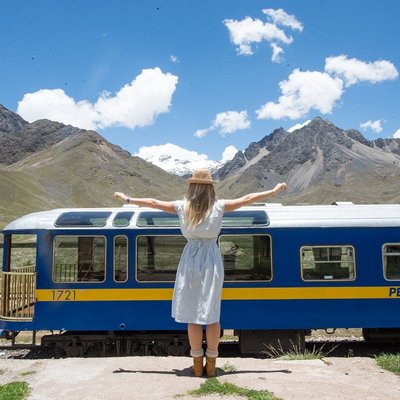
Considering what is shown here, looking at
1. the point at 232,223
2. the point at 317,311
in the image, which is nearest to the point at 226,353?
the point at 317,311

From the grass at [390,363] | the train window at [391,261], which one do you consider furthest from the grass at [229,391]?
the train window at [391,261]

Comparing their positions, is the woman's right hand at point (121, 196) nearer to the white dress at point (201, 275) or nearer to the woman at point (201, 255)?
the woman at point (201, 255)

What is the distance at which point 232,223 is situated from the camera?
1027cm

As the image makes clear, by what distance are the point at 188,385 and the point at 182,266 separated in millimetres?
1506

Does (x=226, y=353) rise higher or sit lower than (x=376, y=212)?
lower

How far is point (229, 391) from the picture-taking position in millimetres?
5684

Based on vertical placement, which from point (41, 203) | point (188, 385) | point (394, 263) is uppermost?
point (41, 203)

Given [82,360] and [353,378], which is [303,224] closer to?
[353,378]

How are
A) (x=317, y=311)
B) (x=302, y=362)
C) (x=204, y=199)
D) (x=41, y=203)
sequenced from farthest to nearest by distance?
(x=41, y=203)
(x=317, y=311)
(x=302, y=362)
(x=204, y=199)

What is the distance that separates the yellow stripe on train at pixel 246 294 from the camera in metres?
10.1

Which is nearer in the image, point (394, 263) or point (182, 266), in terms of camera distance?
point (182, 266)

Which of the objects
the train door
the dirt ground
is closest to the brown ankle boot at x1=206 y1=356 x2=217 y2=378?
the dirt ground

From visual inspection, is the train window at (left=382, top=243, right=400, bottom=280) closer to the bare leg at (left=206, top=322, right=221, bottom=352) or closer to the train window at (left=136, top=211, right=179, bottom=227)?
the train window at (left=136, top=211, right=179, bottom=227)

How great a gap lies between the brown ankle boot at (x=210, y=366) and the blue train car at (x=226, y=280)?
3712mm
